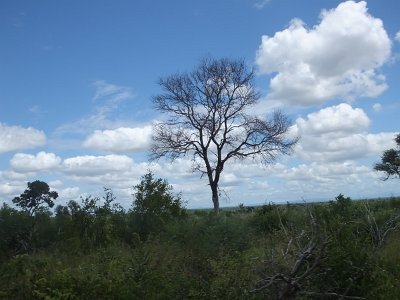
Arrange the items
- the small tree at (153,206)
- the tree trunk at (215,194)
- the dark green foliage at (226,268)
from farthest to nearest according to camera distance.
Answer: the tree trunk at (215,194) < the small tree at (153,206) < the dark green foliage at (226,268)

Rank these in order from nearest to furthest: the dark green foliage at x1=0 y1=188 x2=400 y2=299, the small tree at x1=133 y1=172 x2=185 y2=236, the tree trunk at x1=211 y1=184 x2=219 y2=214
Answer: the dark green foliage at x1=0 y1=188 x2=400 y2=299, the small tree at x1=133 y1=172 x2=185 y2=236, the tree trunk at x1=211 y1=184 x2=219 y2=214

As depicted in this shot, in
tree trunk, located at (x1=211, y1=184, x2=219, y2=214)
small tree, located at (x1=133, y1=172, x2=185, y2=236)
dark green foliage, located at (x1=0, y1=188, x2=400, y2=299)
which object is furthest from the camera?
tree trunk, located at (x1=211, y1=184, x2=219, y2=214)

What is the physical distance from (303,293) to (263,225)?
969 centimetres

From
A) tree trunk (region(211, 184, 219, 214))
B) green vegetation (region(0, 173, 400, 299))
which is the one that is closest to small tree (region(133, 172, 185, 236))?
green vegetation (region(0, 173, 400, 299))

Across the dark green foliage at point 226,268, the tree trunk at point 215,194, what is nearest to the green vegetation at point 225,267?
the dark green foliage at point 226,268

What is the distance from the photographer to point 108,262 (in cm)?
1062

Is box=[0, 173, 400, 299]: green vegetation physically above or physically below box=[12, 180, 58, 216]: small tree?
below

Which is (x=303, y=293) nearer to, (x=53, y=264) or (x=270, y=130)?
(x=53, y=264)

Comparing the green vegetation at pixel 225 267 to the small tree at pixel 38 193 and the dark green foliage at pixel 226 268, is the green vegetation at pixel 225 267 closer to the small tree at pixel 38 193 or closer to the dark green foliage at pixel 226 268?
the dark green foliage at pixel 226 268

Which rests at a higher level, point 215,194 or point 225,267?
point 215,194

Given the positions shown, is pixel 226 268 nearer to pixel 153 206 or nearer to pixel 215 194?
pixel 153 206

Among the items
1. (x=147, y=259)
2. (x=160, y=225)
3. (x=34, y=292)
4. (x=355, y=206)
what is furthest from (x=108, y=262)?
(x=355, y=206)

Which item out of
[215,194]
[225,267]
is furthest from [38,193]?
[225,267]

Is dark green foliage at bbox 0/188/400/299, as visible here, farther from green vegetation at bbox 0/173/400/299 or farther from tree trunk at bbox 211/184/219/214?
tree trunk at bbox 211/184/219/214
